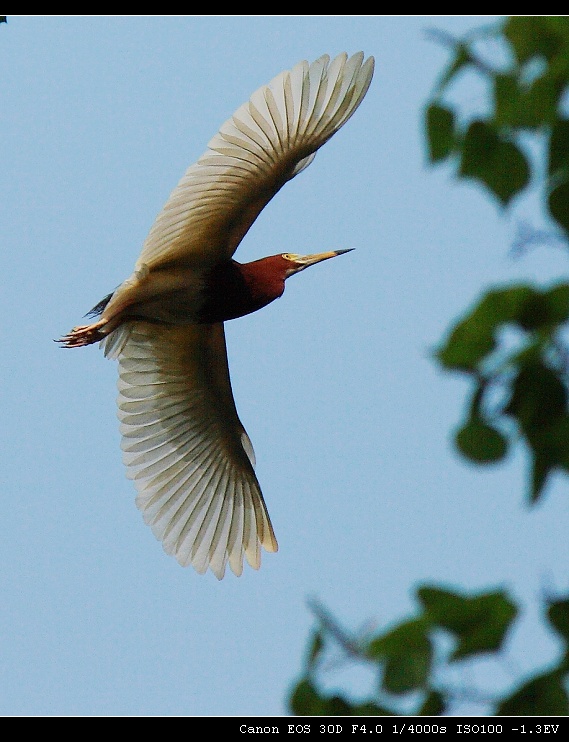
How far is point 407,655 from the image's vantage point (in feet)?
3.76

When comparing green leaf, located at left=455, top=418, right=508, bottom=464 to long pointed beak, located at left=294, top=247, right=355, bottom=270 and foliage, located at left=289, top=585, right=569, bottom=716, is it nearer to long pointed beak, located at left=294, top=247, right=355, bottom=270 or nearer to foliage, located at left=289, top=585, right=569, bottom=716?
foliage, located at left=289, top=585, right=569, bottom=716

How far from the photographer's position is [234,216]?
5.42 metres

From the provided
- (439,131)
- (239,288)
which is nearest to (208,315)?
(239,288)

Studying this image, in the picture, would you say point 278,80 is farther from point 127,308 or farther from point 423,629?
point 423,629

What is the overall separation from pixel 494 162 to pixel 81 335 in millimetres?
4536

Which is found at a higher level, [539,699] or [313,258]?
[313,258]

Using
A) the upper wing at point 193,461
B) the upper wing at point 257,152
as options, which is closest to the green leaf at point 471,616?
the upper wing at point 257,152

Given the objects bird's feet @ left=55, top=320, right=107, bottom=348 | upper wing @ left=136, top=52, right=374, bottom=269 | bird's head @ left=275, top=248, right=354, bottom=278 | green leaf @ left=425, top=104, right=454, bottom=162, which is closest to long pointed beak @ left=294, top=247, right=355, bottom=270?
bird's head @ left=275, top=248, right=354, bottom=278

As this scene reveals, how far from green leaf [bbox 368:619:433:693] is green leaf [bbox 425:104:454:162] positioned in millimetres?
544

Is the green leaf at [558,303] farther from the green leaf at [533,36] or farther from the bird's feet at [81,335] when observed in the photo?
the bird's feet at [81,335]

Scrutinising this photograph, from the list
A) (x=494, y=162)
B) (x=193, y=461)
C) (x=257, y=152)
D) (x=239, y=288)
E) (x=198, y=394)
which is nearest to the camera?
(x=494, y=162)

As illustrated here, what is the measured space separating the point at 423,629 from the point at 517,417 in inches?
10.0

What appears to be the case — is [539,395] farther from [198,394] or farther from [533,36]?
[198,394]

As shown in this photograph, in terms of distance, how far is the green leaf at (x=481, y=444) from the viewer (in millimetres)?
1122
